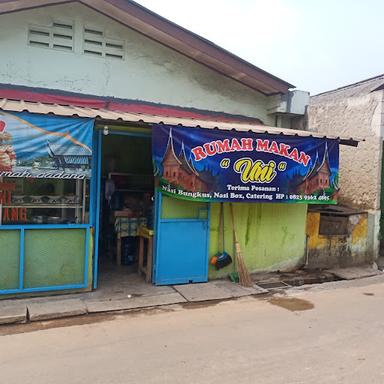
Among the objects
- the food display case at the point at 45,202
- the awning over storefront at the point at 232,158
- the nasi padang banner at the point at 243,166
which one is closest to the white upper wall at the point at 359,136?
the awning over storefront at the point at 232,158

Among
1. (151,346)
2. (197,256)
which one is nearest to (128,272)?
(197,256)

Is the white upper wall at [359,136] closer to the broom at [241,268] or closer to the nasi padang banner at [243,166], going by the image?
the nasi padang banner at [243,166]

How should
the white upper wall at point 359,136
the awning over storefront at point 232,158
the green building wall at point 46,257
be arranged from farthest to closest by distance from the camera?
1. the white upper wall at point 359,136
2. the awning over storefront at point 232,158
3. the green building wall at point 46,257

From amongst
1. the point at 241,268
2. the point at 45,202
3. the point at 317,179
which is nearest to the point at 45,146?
the point at 45,202

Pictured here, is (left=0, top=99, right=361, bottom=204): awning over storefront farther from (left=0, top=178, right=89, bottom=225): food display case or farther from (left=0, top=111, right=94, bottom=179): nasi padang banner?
(left=0, top=178, right=89, bottom=225): food display case

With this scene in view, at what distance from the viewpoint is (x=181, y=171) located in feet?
22.3

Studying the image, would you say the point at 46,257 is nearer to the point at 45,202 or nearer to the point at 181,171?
the point at 45,202


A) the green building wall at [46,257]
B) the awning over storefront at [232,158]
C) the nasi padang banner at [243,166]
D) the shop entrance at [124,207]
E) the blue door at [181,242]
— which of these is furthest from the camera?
the shop entrance at [124,207]

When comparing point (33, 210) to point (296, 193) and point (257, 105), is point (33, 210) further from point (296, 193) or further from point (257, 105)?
point (257, 105)

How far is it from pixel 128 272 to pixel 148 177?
2320 millimetres

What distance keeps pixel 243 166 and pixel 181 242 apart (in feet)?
5.51

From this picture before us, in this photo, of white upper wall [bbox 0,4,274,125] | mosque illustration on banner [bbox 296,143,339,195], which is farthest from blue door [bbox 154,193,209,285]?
white upper wall [bbox 0,4,274,125]

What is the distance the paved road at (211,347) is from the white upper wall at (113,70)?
452 cm

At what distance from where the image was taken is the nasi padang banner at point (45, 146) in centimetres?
583
